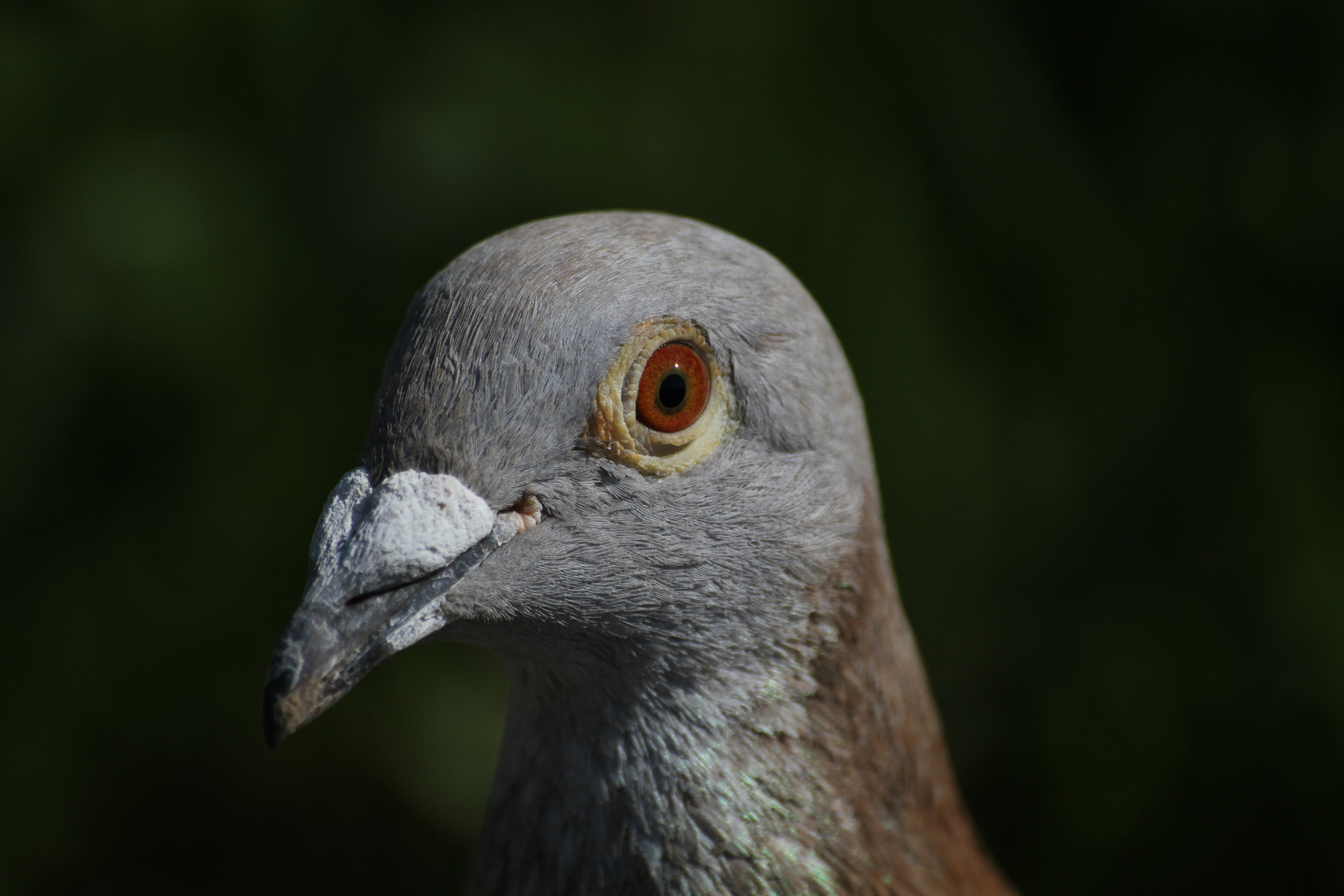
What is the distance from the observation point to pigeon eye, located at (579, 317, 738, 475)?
5.23 feet

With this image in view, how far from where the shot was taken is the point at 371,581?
1.46m

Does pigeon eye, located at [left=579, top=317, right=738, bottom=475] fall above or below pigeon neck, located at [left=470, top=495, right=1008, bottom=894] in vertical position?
above

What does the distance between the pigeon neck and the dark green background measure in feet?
6.07

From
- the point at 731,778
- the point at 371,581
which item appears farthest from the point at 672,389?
the point at 731,778

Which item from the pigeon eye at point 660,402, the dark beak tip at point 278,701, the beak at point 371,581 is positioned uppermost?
the pigeon eye at point 660,402

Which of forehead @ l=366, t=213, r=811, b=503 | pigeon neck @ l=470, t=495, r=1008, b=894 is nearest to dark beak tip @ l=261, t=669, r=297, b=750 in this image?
forehead @ l=366, t=213, r=811, b=503

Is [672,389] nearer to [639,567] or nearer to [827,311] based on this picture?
[639,567]

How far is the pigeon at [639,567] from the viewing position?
1.53m

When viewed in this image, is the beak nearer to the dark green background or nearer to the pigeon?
the pigeon

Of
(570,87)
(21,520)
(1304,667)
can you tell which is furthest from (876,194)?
(21,520)

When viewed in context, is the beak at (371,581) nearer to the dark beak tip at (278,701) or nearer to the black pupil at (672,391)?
the dark beak tip at (278,701)

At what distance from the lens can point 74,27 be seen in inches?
132

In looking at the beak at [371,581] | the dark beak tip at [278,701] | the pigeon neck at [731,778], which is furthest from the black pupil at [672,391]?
the dark beak tip at [278,701]

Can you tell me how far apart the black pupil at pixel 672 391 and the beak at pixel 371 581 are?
294 millimetres
